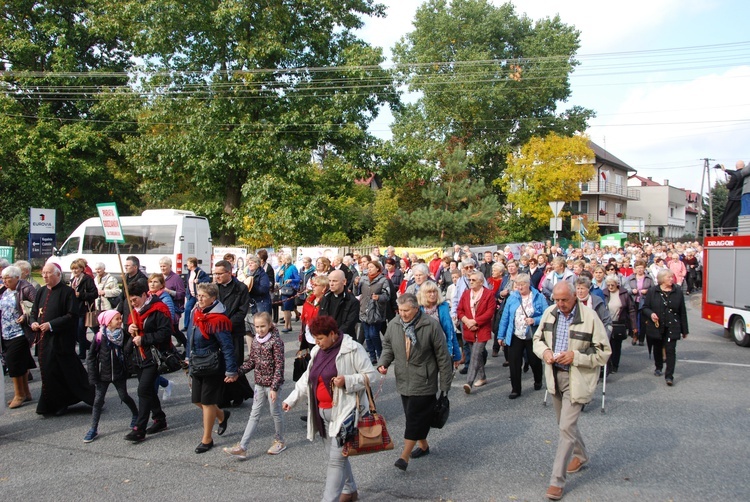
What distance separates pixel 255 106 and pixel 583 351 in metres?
22.1

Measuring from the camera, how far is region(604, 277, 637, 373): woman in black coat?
953 cm

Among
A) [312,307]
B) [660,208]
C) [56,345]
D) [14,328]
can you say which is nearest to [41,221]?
[14,328]

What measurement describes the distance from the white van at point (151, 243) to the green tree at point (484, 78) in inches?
989

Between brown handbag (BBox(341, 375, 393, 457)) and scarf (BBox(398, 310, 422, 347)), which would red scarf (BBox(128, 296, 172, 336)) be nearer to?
scarf (BBox(398, 310, 422, 347))

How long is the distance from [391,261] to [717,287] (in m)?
7.57

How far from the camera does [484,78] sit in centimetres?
4369

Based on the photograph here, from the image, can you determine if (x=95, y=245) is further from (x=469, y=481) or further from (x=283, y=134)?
(x=469, y=481)

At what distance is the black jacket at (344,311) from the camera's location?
700cm

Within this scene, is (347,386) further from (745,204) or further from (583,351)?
(745,204)

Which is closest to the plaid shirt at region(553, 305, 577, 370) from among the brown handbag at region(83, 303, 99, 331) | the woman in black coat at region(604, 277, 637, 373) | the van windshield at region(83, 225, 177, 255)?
the woman in black coat at region(604, 277, 637, 373)

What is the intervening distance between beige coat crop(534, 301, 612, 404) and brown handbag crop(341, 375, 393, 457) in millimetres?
1549

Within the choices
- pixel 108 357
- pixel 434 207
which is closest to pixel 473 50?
pixel 434 207

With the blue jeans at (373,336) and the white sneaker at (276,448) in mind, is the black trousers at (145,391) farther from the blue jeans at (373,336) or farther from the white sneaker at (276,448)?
the blue jeans at (373,336)

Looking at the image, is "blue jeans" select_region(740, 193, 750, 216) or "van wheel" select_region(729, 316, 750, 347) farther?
"blue jeans" select_region(740, 193, 750, 216)
